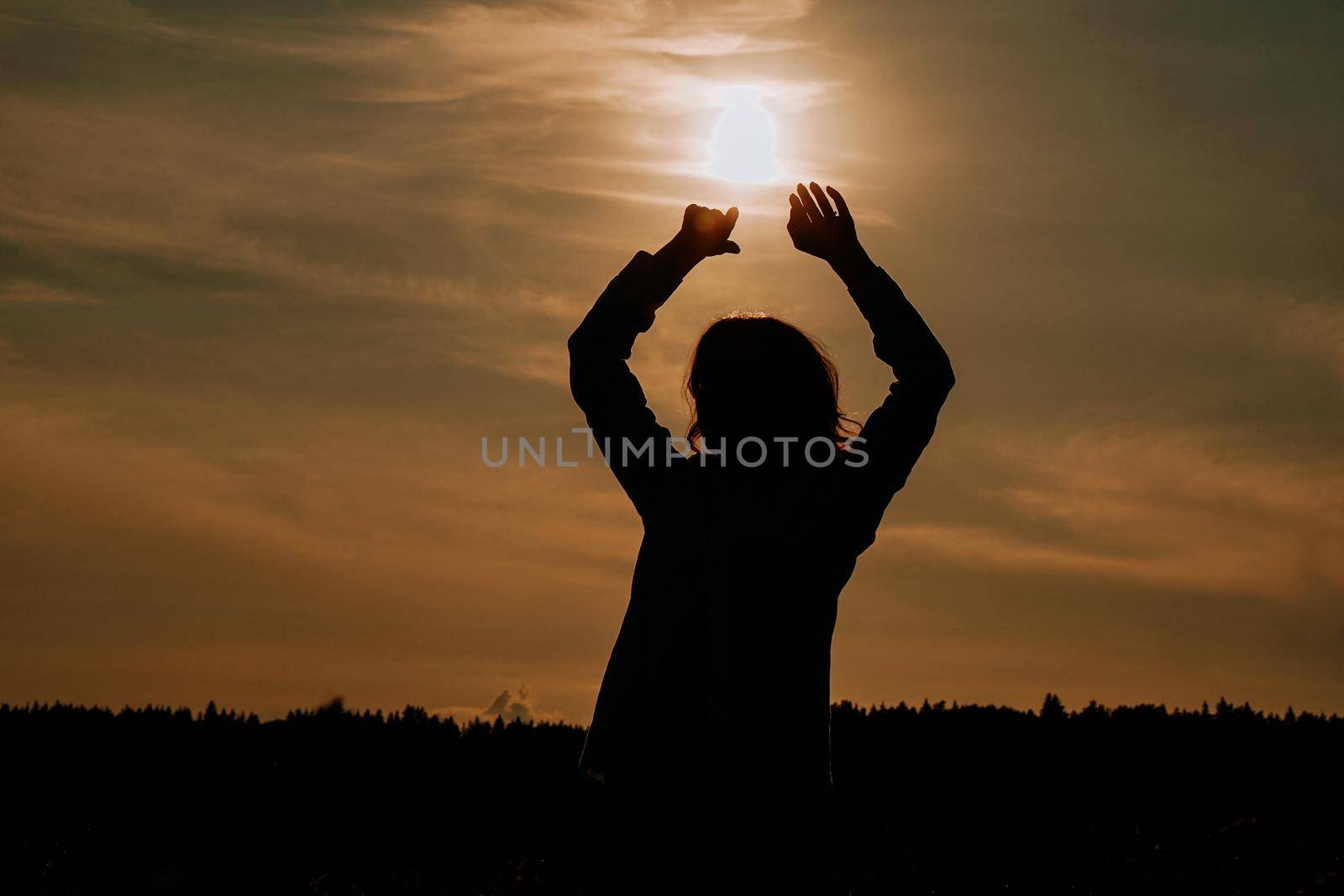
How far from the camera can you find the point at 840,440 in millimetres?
3977

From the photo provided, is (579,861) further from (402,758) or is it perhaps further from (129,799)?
(129,799)

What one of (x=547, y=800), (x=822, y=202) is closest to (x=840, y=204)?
(x=822, y=202)

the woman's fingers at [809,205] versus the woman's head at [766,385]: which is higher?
the woman's fingers at [809,205]

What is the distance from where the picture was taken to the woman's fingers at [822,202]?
420 centimetres

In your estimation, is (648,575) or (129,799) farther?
(129,799)

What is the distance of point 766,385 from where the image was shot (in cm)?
391

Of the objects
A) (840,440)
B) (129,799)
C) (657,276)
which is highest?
(657,276)

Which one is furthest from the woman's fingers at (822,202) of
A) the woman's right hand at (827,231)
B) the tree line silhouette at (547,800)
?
the tree line silhouette at (547,800)

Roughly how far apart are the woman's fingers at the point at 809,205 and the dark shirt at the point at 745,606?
520mm

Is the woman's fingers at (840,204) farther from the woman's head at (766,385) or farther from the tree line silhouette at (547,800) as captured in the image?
the tree line silhouette at (547,800)

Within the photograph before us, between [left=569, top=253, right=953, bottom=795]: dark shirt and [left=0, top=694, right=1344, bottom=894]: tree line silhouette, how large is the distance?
6.95 meters

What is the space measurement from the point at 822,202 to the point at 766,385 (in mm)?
709

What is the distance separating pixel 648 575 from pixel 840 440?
2.36 ft

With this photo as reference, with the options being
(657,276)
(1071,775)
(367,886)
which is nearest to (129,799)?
(367,886)
